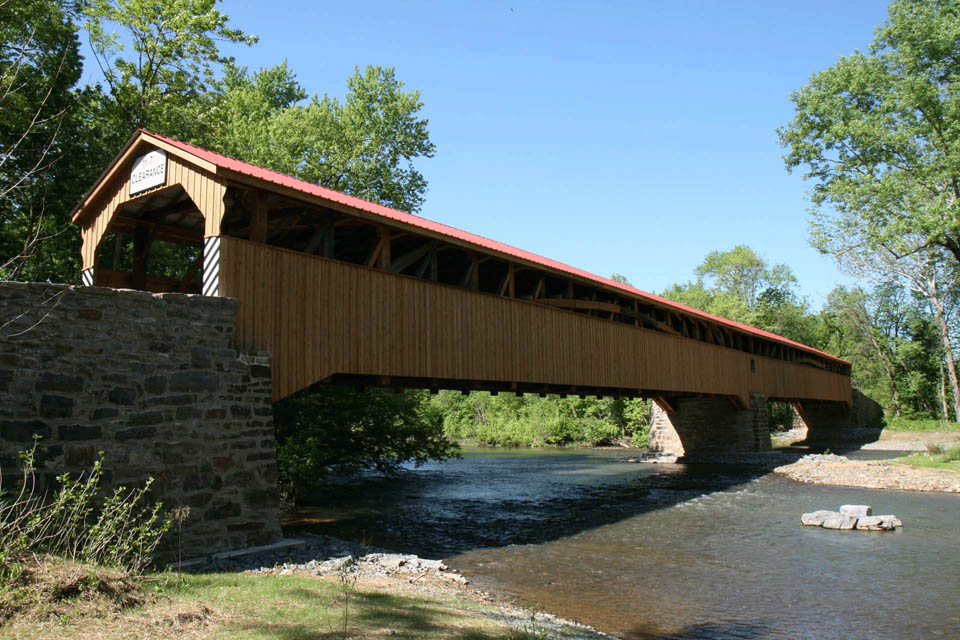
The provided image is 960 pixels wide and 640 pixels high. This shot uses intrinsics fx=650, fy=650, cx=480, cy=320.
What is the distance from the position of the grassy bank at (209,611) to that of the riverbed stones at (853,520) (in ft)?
26.5

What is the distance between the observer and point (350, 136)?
2306 centimetres

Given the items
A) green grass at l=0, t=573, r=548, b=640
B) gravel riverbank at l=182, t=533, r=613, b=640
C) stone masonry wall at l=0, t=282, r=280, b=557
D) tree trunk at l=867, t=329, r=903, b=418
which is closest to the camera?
green grass at l=0, t=573, r=548, b=640

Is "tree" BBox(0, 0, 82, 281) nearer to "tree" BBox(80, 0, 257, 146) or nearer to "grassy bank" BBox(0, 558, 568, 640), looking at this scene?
"tree" BBox(80, 0, 257, 146)

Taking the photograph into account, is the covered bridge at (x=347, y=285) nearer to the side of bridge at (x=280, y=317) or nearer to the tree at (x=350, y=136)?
the side of bridge at (x=280, y=317)

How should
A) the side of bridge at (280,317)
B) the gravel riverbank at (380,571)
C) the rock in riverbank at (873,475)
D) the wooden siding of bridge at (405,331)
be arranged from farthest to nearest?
the rock in riverbank at (873,475) < the wooden siding of bridge at (405,331) < the side of bridge at (280,317) < the gravel riverbank at (380,571)

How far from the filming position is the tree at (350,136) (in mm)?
21047

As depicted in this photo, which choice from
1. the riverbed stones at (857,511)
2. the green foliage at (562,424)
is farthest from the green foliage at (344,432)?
the green foliage at (562,424)

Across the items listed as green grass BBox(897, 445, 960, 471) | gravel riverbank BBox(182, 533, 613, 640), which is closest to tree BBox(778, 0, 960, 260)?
green grass BBox(897, 445, 960, 471)

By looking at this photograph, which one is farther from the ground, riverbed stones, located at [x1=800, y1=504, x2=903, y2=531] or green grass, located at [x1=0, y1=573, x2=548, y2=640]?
green grass, located at [x1=0, y1=573, x2=548, y2=640]

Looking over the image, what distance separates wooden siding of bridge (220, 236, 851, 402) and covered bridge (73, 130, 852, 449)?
0.07 feet

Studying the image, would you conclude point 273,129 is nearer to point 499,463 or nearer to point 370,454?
point 370,454

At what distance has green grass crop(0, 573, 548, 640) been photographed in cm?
414

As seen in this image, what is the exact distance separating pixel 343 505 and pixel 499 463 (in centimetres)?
1320

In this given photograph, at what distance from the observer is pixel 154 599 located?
187 inches
